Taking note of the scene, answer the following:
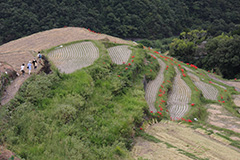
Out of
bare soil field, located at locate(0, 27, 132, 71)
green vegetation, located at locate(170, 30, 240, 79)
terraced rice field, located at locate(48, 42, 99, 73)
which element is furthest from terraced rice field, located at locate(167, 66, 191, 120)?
green vegetation, located at locate(170, 30, 240, 79)

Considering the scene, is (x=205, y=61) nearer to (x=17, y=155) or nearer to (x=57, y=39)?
(x=57, y=39)

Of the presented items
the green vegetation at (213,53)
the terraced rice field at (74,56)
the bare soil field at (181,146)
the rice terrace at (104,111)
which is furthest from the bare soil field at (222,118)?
the green vegetation at (213,53)

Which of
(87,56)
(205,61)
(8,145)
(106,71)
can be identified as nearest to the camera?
(8,145)

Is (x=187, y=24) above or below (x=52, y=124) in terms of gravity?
above

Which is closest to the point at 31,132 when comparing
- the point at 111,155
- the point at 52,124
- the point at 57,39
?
the point at 52,124

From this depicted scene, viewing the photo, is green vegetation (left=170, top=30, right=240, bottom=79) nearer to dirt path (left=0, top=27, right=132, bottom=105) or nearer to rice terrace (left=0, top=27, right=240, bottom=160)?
rice terrace (left=0, top=27, right=240, bottom=160)

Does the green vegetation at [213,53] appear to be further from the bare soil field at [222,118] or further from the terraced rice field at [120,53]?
the terraced rice field at [120,53]

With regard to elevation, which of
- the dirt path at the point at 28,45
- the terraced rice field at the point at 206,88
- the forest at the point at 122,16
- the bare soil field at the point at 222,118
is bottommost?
the bare soil field at the point at 222,118
